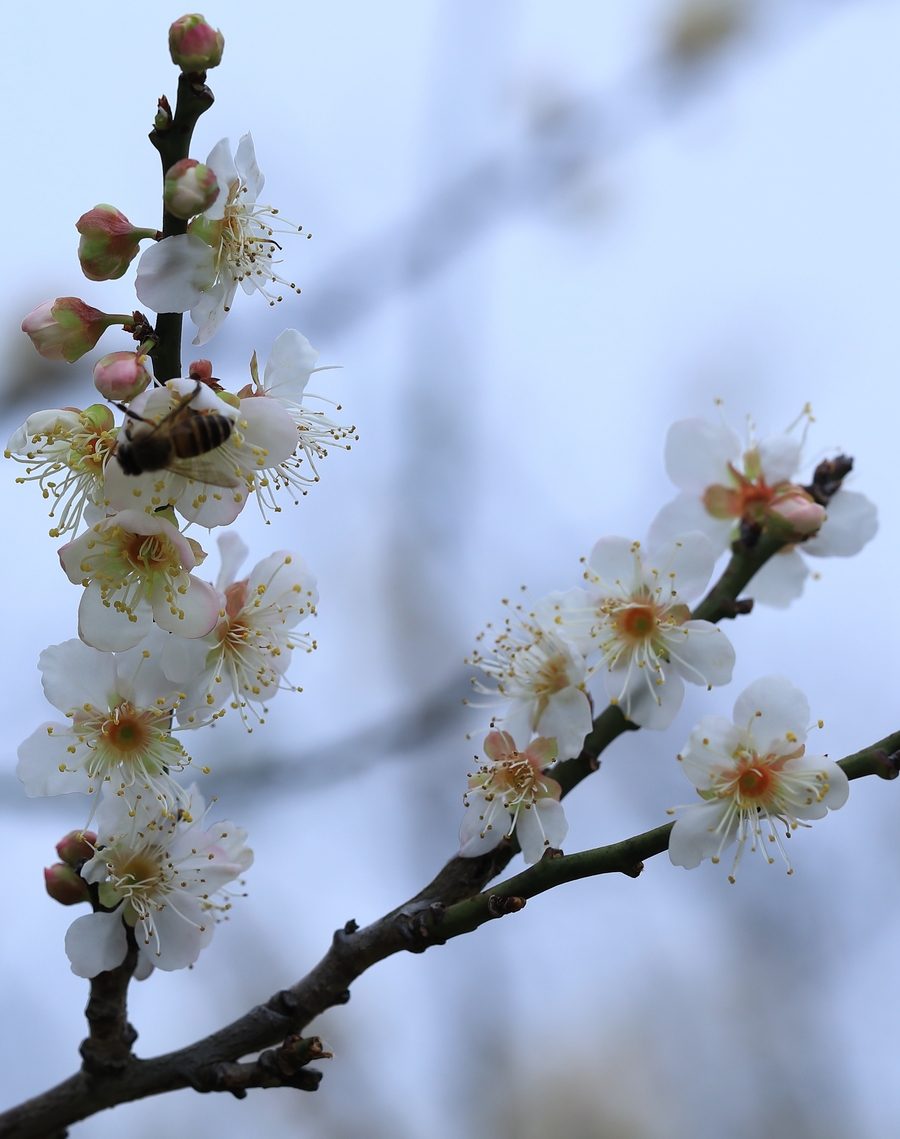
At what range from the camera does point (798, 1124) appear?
4.29 m

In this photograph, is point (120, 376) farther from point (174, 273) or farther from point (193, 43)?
point (193, 43)

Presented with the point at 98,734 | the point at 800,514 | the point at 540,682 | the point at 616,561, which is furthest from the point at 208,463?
the point at 800,514

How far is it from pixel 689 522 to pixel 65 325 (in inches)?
37.6

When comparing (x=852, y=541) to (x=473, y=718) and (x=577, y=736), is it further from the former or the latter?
(x=473, y=718)

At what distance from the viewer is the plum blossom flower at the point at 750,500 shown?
1.72 meters

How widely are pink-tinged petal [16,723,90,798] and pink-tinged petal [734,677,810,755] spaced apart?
2.67 feet

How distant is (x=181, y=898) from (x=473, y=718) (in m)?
2.18

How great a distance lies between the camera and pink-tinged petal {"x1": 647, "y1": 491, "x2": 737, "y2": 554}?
1.69 meters

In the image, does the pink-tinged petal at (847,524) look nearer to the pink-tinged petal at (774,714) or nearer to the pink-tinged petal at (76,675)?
the pink-tinged petal at (774,714)

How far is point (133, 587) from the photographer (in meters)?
1.22

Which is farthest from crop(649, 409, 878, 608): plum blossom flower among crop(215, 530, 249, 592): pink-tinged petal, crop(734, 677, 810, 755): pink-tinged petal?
crop(215, 530, 249, 592): pink-tinged petal

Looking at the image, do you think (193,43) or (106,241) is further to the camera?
(106,241)

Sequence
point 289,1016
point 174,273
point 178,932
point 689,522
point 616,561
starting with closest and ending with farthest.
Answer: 1. point 174,273
2. point 289,1016
3. point 178,932
4. point 616,561
5. point 689,522

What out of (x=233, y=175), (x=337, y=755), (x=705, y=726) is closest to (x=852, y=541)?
(x=705, y=726)
